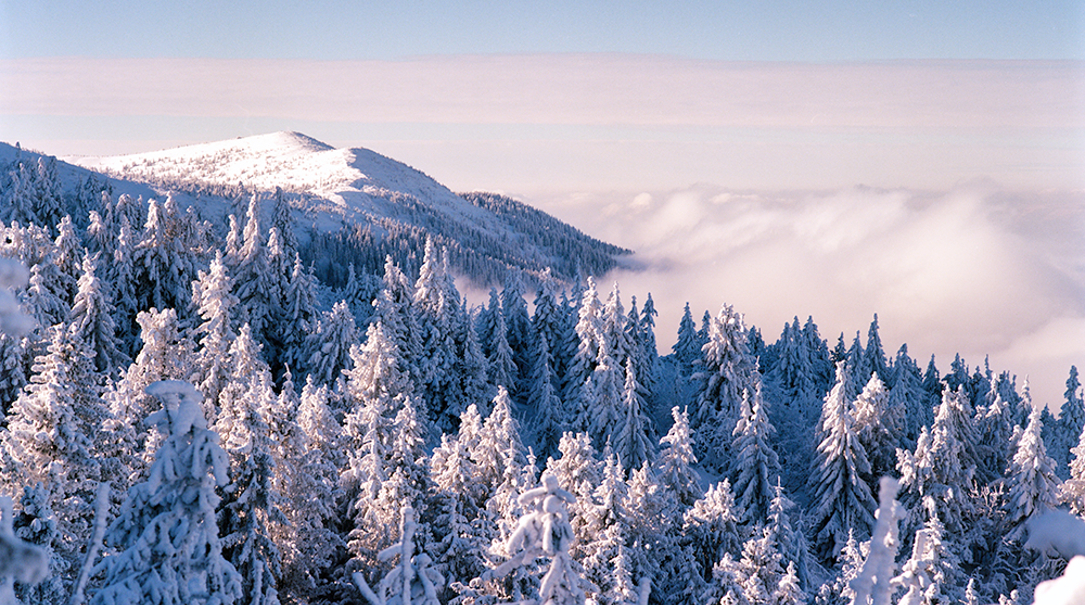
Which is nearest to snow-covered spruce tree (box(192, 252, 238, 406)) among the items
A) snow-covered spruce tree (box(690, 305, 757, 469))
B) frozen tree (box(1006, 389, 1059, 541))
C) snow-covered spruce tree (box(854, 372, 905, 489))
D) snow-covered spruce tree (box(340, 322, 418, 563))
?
snow-covered spruce tree (box(340, 322, 418, 563))

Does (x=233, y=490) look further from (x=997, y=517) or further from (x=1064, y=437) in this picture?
(x=1064, y=437)

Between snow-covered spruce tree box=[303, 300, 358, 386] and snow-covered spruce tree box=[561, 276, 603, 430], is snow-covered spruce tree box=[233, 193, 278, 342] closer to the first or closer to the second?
snow-covered spruce tree box=[303, 300, 358, 386]

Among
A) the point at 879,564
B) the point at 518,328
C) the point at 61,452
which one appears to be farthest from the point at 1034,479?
the point at 61,452

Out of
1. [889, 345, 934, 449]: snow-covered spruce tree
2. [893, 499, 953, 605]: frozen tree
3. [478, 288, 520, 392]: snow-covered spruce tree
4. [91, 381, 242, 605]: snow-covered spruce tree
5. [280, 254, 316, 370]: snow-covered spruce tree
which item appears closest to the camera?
[91, 381, 242, 605]: snow-covered spruce tree

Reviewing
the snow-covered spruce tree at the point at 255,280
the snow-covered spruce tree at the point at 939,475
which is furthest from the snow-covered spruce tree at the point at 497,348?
the snow-covered spruce tree at the point at 939,475

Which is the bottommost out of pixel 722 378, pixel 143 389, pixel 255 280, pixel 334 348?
pixel 334 348

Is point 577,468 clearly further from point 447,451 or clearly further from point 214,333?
point 214,333

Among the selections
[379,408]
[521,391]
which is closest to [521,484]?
[379,408]
